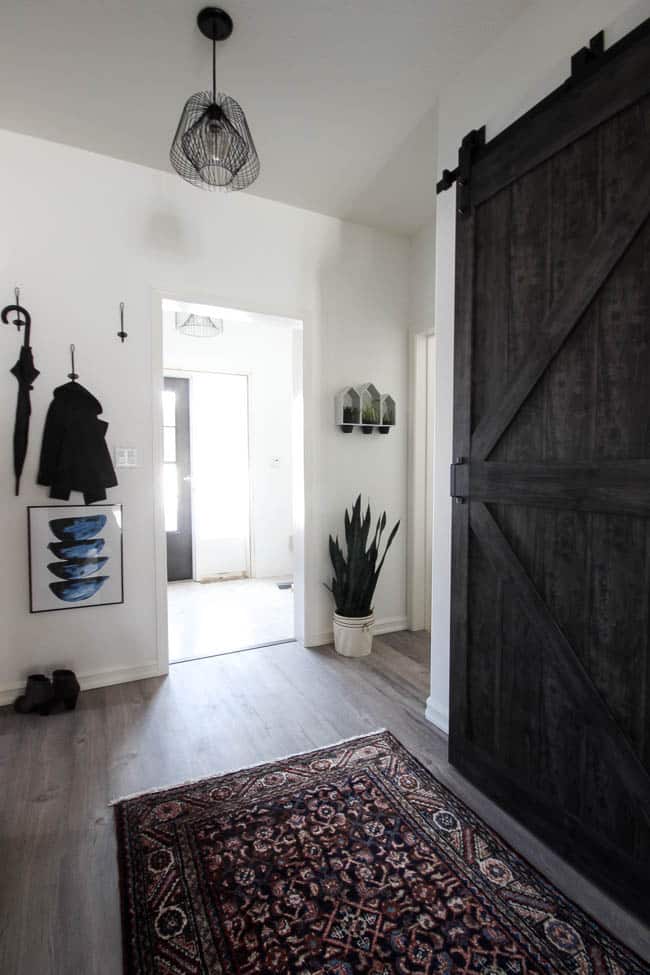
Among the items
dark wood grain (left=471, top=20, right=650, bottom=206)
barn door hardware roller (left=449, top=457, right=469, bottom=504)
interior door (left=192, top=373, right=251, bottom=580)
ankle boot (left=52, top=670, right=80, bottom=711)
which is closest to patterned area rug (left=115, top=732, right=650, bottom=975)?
ankle boot (left=52, top=670, right=80, bottom=711)

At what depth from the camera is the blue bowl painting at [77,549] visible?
8.73 ft

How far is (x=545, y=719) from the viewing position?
5.29 ft

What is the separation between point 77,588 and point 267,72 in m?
2.59

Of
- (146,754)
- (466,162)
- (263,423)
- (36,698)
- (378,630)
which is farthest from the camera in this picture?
(263,423)

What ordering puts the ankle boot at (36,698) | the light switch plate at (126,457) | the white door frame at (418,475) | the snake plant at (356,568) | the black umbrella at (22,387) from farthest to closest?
the white door frame at (418,475), the snake plant at (356,568), the light switch plate at (126,457), the black umbrella at (22,387), the ankle boot at (36,698)

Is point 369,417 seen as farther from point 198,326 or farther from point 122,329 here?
point 198,326

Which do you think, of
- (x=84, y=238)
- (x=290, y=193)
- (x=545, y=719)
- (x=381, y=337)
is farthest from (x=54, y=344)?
(x=545, y=719)

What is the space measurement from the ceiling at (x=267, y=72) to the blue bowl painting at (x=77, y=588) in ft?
7.42

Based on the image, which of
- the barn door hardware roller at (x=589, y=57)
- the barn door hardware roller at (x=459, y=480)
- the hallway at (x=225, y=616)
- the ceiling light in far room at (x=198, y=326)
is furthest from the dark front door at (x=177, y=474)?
the barn door hardware roller at (x=589, y=57)

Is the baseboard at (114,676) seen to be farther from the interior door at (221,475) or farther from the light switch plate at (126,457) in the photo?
the interior door at (221,475)

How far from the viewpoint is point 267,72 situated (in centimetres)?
210

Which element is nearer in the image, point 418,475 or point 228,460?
point 418,475

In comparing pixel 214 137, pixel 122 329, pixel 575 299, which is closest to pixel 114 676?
pixel 122 329

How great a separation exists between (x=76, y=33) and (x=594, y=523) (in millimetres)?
2539
